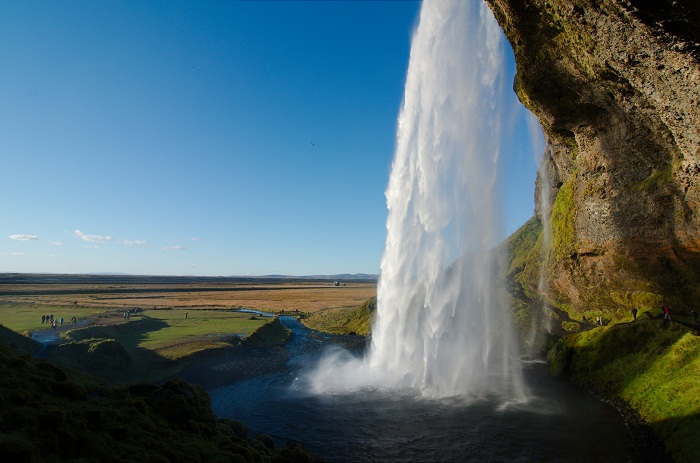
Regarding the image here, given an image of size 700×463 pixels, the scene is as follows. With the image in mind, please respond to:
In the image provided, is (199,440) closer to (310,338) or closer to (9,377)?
(9,377)

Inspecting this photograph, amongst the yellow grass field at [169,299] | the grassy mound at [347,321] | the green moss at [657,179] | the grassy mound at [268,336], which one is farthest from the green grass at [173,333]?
the green moss at [657,179]

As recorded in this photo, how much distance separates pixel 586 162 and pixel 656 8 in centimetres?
1890

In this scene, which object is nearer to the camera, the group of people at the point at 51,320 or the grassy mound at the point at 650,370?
the grassy mound at the point at 650,370

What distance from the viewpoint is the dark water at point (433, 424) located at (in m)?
16.2

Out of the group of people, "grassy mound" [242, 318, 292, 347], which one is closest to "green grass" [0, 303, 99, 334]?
the group of people

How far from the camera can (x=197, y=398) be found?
16.0 metres

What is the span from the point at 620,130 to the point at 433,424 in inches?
892

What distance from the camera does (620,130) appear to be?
2427 cm

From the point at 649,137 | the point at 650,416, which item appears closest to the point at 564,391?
the point at 650,416

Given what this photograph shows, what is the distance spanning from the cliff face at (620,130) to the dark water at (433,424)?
1141cm

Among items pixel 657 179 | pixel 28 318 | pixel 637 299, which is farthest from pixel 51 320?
pixel 637 299

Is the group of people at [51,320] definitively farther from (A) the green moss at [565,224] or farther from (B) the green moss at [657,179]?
(B) the green moss at [657,179]

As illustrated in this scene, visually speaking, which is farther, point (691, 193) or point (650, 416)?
point (691, 193)

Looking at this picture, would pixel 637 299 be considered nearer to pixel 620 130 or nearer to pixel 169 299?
pixel 620 130
